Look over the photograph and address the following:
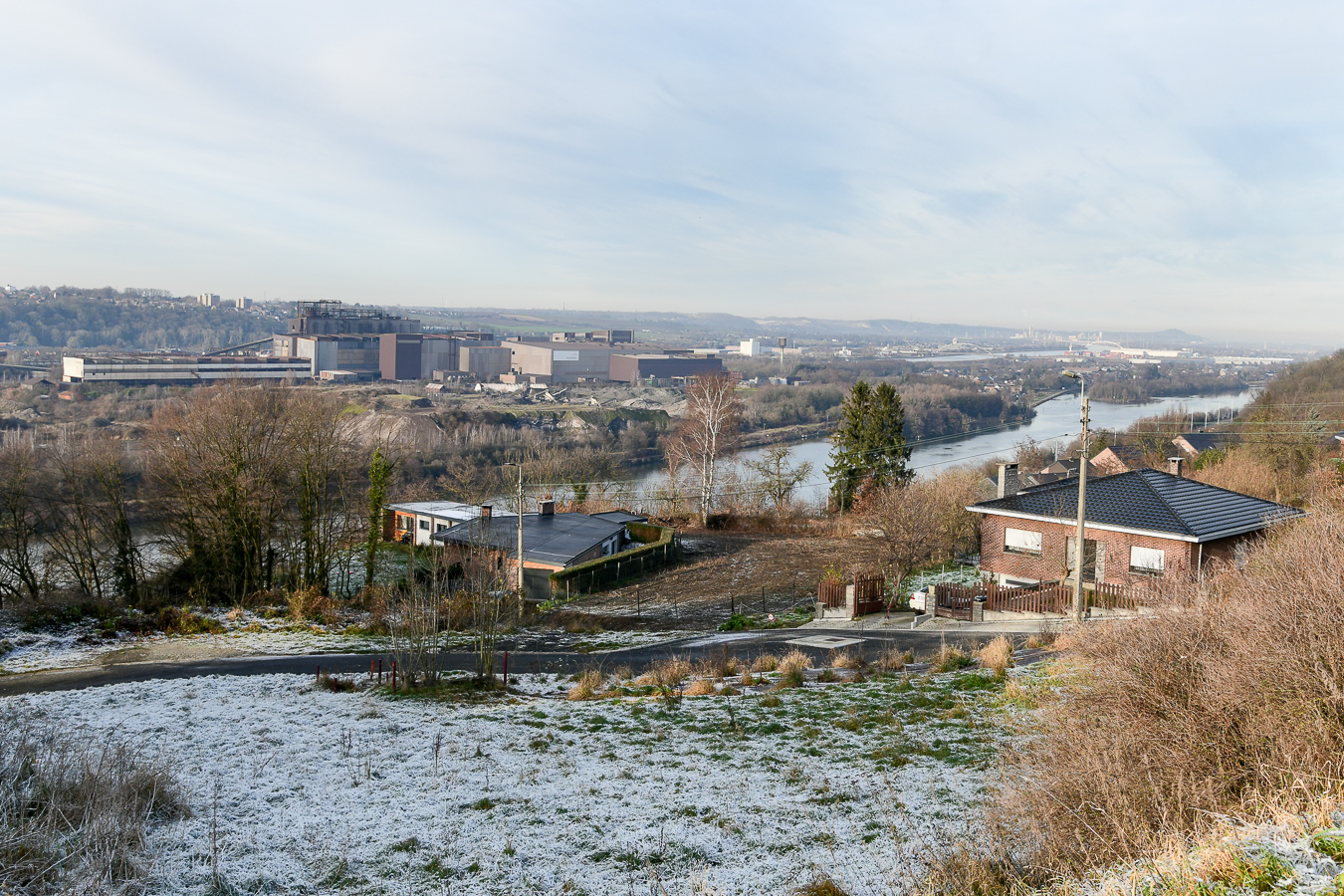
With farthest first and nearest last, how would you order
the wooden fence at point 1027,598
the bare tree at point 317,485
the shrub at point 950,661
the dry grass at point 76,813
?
the bare tree at point 317,485 → the wooden fence at point 1027,598 → the shrub at point 950,661 → the dry grass at point 76,813

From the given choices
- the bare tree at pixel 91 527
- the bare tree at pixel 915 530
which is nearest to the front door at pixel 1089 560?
the bare tree at pixel 915 530

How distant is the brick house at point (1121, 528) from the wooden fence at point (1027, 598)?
83 centimetres

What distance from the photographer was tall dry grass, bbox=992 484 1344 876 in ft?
18.1

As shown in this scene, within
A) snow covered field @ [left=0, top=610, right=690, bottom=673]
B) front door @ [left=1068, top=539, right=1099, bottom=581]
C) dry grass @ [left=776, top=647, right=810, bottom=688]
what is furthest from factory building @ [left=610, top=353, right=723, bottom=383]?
dry grass @ [left=776, top=647, right=810, bottom=688]

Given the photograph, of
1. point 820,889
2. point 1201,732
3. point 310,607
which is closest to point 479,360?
point 310,607

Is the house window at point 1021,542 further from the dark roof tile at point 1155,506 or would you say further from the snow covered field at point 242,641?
the snow covered field at point 242,641

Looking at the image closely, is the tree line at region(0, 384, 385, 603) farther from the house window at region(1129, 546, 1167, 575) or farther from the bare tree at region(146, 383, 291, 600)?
the house window at region(1129, 546, 1167, 575)

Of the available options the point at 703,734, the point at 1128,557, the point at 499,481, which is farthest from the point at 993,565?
the point at 499,481

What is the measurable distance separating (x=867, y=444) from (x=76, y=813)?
39657 mm

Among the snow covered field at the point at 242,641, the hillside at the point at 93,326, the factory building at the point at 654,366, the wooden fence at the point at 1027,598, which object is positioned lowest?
the snow covered field at the point at 242,641

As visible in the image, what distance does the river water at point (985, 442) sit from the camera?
2579 inches

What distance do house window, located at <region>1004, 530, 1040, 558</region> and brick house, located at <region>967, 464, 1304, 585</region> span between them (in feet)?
0.09

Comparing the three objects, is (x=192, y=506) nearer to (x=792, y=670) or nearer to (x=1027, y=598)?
(x=792, y=670)

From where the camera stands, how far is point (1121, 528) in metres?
22.2
